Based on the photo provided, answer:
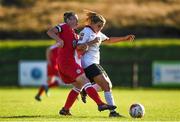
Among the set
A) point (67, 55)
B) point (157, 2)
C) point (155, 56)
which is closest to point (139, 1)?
point (157, 2)

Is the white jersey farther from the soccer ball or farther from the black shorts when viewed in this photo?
the soccer ball

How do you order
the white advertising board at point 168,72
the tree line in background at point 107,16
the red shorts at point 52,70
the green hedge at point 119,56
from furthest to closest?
the tree line in background at point 107,16, the green hedge at point 119,56, the white advertising board at point 168,72, the red shorts at point 52,70

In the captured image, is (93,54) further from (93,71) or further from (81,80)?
(81,80)

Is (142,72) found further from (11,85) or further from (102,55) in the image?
(11,85)

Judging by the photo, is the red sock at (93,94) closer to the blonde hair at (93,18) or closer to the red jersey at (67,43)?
the red jersey at (67,43)

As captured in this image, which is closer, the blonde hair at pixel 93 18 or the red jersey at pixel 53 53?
the blonde hair at pixel 93 18

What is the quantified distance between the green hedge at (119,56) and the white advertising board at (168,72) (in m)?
1.00

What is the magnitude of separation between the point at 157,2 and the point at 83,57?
35.4 m

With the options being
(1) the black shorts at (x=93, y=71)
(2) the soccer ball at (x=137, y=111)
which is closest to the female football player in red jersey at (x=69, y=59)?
(1) the black shorts at (x=93, y=71)

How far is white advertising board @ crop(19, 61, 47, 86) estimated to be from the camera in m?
30.9

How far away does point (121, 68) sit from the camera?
105 feet

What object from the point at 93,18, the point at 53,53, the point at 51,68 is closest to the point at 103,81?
the point at 93,18

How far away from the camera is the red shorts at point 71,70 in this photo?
14328mm

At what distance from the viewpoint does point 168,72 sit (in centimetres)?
3025
